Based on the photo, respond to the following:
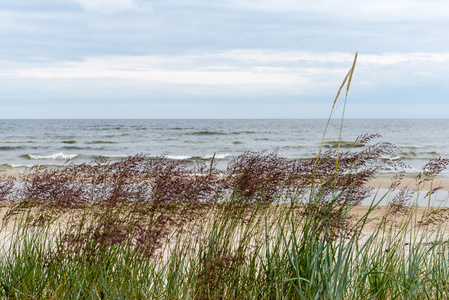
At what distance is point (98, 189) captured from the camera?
3.30 metres

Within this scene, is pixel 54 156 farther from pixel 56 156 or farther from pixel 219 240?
pixel 219 240

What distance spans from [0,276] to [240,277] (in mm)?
1582

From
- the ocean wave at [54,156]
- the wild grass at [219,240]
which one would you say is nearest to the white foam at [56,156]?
the ocean wave at [54,156]

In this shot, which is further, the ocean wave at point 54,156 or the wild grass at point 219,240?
the ocean wave at point 54,156

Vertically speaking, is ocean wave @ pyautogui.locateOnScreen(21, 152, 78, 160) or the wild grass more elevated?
the wild grass

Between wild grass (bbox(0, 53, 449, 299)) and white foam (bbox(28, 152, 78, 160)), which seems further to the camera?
white foam (bbox(28, 152, 78, 160))

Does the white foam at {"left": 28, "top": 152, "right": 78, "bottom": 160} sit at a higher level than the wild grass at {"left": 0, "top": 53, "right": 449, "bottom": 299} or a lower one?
lower

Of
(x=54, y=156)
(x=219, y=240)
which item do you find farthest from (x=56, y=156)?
(x=219, y=240)

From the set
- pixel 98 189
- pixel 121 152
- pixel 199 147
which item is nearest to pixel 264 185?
pixel 98 189

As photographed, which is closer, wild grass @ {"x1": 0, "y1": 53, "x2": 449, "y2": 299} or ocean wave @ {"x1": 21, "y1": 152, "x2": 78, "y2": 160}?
wild grass @ {"x1": 0, "y1": 53, "x2": 449, "y2": 299}

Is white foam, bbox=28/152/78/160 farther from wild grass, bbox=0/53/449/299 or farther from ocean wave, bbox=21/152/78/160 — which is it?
wild grass, bbox=0/53/449/299

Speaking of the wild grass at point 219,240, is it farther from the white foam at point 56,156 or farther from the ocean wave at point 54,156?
the white foam at point 56,156

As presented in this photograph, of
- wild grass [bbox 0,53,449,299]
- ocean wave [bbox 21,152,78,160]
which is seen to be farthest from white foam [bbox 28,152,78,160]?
wild grass [bbox 0,53,449,299]

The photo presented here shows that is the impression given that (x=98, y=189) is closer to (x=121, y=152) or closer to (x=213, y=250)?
(x=213, y=250)
